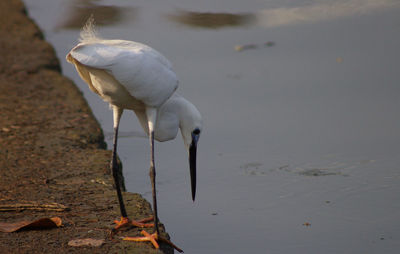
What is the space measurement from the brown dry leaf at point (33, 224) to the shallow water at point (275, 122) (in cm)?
88

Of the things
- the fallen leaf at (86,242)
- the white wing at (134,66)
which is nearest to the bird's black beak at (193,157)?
the white wing at (134,66)

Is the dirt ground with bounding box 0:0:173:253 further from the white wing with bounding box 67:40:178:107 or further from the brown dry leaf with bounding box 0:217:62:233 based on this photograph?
the white wing with bounding box 67:40:178:107

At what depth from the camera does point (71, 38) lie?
30.5 ft

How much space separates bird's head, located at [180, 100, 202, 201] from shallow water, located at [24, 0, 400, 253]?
37cm

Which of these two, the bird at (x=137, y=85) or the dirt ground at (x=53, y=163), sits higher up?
the bird at (x=137, y=85)

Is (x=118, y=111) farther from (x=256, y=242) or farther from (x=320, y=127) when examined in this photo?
(x=320, y=127)

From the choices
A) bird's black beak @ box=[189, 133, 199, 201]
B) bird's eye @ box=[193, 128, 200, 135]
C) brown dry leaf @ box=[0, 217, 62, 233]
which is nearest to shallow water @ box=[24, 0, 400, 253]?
bird's black beak @ box=[189, 133, 199, 201]

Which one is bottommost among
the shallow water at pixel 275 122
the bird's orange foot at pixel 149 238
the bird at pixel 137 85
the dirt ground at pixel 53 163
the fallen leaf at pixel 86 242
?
the shallow water at pixel 275 122

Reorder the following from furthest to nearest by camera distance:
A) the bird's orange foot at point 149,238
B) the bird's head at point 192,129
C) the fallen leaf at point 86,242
A: 1. the bird's head at point 192,129
2. the bird's orange foot at point 149,238
3. the fallen leaf at point 86,242

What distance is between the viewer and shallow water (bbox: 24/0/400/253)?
4.56 metres

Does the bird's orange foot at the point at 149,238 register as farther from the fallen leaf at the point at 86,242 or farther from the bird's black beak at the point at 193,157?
the bird's black beak at the point at 193,157

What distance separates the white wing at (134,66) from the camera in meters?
3.93

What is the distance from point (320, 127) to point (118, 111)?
7.98ft

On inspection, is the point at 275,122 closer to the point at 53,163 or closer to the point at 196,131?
the point at 196,131
